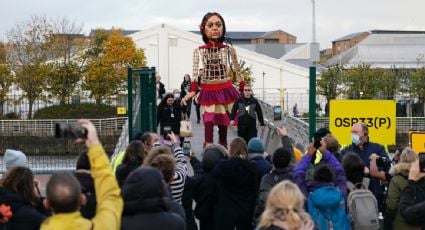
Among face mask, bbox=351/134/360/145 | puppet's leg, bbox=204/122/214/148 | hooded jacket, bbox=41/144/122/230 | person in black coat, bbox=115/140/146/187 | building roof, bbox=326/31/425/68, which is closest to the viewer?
hooded jacket, bbox=41/144/122/230

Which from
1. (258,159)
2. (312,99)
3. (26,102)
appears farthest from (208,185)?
(26,102)

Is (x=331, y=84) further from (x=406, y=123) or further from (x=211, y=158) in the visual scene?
(x=211, y=158)

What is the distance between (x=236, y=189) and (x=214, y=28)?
19.8 ft

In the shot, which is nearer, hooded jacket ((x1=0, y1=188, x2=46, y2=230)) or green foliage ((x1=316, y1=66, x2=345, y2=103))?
hooded jacket ((x1=0, y1=188, x2=46, y2=230))

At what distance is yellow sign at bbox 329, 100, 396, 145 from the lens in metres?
12.0

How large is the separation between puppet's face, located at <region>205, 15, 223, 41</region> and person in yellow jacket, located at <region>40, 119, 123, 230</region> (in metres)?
9.30

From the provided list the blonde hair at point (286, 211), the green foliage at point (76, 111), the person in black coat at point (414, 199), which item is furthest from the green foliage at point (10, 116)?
the blonde hair at point (286, 211)

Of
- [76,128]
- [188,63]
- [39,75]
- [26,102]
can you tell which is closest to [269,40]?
[188,63]

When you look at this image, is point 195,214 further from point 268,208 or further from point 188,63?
point 188,63

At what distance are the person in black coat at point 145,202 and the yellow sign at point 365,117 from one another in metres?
6.92

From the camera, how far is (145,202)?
5.45 meters

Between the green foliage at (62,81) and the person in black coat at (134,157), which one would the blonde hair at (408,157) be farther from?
the green foliage at (62,81)

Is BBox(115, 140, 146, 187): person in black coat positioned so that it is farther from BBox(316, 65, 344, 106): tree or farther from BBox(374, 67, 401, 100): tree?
BBox(316, 65, 344, 106): tree

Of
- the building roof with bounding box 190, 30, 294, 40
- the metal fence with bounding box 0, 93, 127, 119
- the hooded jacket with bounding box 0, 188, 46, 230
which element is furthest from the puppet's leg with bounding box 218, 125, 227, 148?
the building roof with bounding box 190, 30, 294, 40
